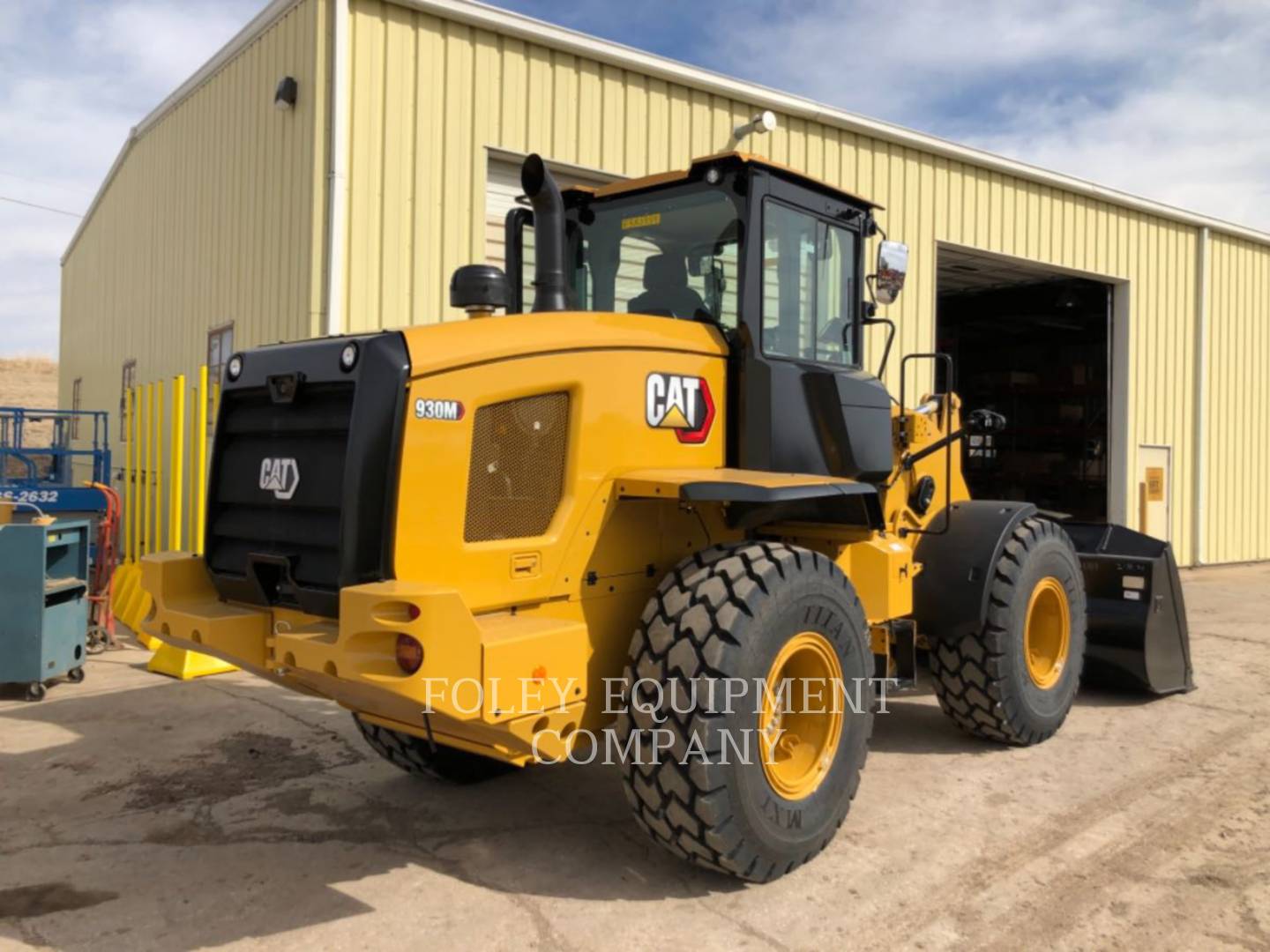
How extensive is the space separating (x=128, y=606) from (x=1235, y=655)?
8775 mm

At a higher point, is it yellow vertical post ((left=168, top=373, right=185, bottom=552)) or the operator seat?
the operator seat

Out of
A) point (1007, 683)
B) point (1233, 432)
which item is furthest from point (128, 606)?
point (1233, 432)

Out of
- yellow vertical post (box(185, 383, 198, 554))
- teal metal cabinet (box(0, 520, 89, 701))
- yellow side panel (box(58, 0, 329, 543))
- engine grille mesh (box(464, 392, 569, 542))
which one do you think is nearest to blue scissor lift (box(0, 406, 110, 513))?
yellow side panel (box(58, 0, 329, 543))

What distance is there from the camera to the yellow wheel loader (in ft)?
10.6

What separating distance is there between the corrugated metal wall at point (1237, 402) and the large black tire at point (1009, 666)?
1151 centimetres

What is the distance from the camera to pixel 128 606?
819cm

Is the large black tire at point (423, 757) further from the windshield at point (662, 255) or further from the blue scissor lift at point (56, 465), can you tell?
the blue scissor lift at point (56, 465)

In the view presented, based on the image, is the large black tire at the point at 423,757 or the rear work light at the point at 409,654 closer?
the rear work light at the point at 409,654

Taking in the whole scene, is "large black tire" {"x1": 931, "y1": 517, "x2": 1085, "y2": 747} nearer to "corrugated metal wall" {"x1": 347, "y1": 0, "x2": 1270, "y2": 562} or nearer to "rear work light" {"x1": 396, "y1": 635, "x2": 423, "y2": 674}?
"rear work light" {"x1": 396, "y1": 635, "x2": 423, "y2": 674}

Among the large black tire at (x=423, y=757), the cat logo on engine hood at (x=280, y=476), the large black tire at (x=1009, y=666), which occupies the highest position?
the cat logo on engine hood at (x=280, y=476)

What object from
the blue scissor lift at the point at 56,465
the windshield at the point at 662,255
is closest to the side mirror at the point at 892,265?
the windshield at the point at 662,255

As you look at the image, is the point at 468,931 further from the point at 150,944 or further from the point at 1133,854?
the point at 1133,854

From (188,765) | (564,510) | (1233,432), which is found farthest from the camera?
(1233,432)

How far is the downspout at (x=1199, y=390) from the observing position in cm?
1516
